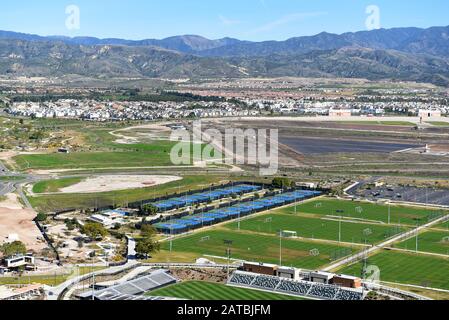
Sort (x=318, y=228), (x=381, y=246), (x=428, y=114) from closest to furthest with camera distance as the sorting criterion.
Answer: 1. (x=381, y=246)
2. (x=318, y=228)
3. (x=428, y=114)

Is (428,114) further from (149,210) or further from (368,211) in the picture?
(149,210)

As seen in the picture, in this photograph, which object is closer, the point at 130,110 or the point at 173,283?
the point at 173,283

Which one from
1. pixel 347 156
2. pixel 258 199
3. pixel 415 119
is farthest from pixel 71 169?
pixel 415 119

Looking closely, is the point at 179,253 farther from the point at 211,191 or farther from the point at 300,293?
the point at 211,191

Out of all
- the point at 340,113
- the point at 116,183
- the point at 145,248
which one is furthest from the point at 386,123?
the point at 145,248

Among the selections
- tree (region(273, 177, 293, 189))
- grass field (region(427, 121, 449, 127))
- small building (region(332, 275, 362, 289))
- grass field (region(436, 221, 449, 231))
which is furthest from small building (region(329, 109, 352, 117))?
small building (region(332, 275, 362, 289))

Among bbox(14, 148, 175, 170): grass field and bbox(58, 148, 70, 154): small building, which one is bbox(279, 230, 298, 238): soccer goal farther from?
bbox(58, 148, 70, 154): small building
